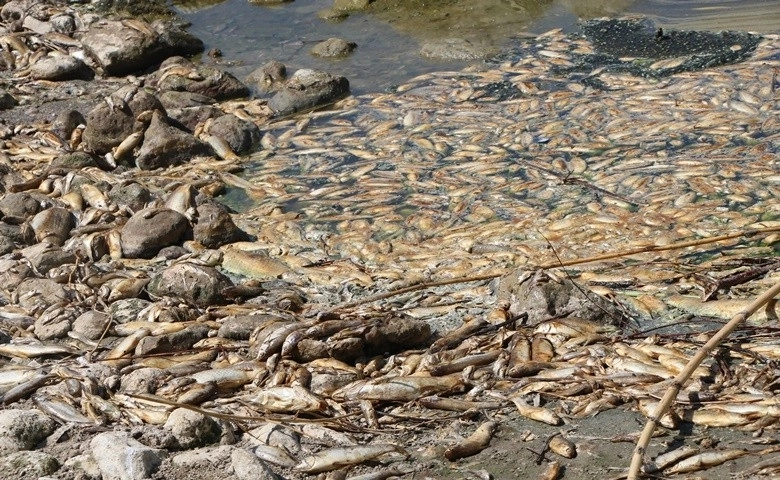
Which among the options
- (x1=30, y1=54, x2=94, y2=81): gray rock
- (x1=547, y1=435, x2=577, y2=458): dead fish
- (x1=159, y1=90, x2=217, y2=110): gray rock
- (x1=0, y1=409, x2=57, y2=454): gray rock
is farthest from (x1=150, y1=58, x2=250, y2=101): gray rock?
(x1=547, y1=435, x2=577, y2=458): dead fish

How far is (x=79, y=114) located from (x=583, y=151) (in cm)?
514

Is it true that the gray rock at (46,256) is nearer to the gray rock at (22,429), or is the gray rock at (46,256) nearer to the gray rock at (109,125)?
the gray rock at (109,125)

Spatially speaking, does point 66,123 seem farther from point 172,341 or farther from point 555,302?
point 555,302

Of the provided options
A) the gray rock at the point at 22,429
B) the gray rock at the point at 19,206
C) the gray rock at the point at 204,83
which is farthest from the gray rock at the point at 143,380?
the gray rock at the point at 204,83

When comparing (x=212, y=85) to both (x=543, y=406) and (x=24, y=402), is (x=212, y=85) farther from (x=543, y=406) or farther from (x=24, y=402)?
(x=543, y=406)

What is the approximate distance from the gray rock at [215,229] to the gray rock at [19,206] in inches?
57.1

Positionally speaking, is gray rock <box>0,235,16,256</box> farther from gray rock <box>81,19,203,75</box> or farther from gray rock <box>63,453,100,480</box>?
gray rock <box>81,19,203,75</box>

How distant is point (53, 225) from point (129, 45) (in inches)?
196

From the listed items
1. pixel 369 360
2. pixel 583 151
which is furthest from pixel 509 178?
pixel 369 360

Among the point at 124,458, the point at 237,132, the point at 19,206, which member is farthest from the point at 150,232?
the point at 124,458

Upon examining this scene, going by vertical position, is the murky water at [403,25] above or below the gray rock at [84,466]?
above

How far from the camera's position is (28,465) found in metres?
4.36

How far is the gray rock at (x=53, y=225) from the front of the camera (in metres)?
7.78

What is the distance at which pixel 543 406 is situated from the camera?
4.85 m
